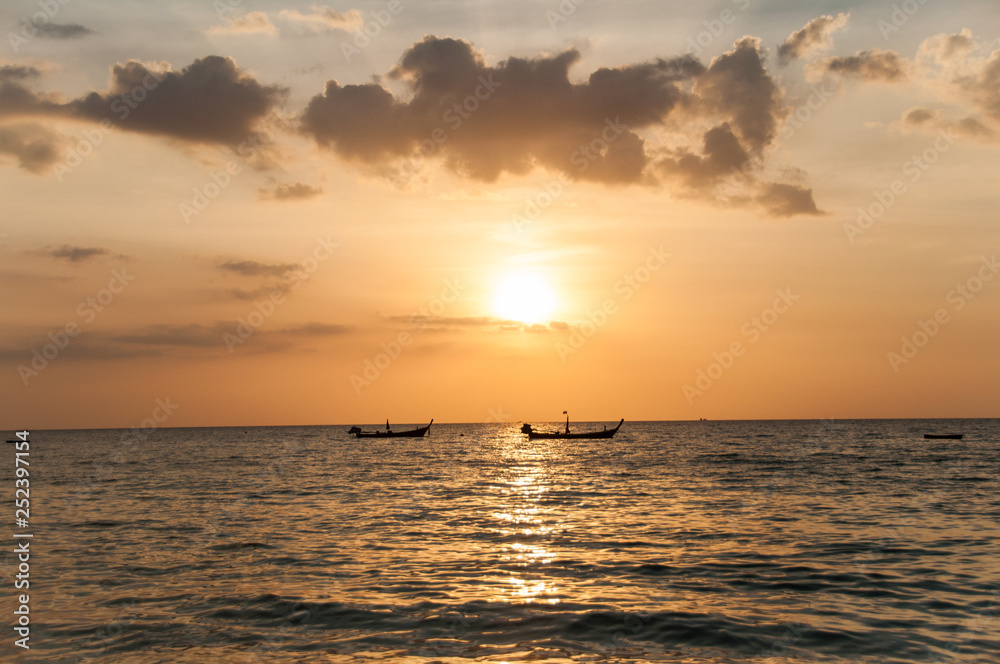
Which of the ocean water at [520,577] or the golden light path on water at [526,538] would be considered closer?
the ocean water at [520,577]

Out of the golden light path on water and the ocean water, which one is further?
the golden light path on water

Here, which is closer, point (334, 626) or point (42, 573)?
point (334, 626)

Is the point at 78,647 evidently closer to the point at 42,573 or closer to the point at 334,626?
the point at 334,626

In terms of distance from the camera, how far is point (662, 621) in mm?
17734

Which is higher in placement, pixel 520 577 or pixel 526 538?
pixel 520 577

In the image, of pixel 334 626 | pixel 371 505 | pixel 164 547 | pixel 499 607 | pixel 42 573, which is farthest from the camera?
pixel 371 505

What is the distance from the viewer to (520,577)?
22344 mm

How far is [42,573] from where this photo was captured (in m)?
23.4

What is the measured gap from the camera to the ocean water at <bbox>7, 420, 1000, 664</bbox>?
16172mm

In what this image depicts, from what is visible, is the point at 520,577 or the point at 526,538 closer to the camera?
the point at 520,577

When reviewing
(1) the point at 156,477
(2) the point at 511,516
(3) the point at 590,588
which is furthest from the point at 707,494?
(1) the point at 156,477

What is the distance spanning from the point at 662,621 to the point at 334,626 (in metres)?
8.20

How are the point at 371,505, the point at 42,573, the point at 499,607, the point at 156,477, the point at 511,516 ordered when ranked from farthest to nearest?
the point at 156,477
the point at 371,505
the point at 511,516
the point at 42,573
the point at 499,607

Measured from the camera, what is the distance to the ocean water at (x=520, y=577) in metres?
16.2
